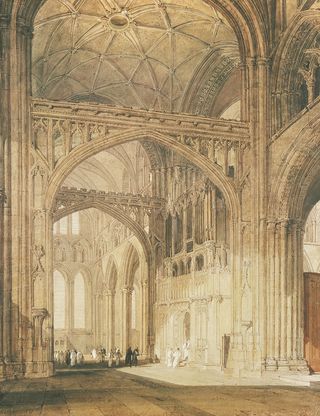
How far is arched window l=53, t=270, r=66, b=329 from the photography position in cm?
4038

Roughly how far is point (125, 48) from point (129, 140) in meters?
8.93

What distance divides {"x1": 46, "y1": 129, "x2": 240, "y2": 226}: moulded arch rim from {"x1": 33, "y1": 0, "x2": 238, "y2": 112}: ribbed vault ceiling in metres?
6.34

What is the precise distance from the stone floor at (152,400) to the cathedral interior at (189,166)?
125 inches

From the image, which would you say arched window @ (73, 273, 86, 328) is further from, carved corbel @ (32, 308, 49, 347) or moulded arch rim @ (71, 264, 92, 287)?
carved corbel @ (32, 308, 49, 347)

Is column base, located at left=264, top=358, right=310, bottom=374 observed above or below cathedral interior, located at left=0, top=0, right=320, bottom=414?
below

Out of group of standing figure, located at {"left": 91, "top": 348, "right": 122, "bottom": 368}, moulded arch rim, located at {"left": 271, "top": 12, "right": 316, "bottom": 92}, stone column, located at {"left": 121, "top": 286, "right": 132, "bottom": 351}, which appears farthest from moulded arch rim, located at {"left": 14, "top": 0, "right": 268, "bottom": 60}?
stone column, located at {"left": 121, "top": 286, "right": 132, "bottom": 351}

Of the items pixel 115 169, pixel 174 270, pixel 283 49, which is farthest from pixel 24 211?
pixel 115 169

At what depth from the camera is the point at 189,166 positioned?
26.1 meters

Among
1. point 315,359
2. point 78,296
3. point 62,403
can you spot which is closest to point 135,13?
point 315,359

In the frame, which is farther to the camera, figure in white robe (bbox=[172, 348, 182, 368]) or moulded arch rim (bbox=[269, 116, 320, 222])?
figure in white robe (bbox=[172, 348, 182, 368])

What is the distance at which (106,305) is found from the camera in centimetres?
3697

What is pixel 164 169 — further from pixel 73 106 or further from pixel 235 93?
pixel 73 106

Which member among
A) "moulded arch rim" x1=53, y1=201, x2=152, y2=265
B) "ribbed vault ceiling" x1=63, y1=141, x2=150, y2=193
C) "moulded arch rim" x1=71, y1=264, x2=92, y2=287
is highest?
"ribbed vault ceiling" x1=63, y1=141, x2=150, y2=193

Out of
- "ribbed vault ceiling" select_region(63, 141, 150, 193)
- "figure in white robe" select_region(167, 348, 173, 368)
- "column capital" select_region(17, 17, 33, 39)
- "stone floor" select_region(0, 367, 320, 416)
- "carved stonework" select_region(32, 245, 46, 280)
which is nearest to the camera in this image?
"stone floor" select_region(0, 367, 320, 416)
